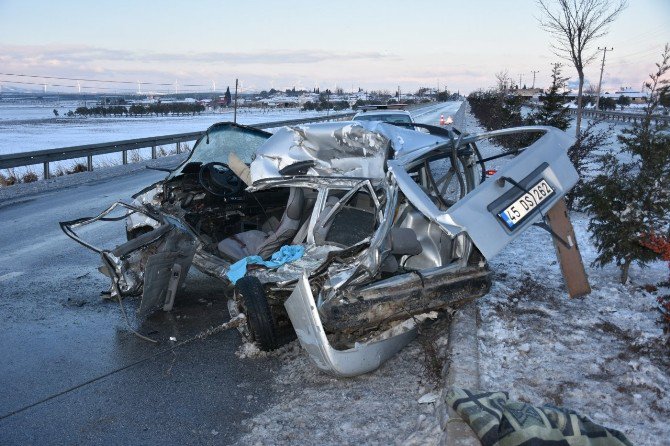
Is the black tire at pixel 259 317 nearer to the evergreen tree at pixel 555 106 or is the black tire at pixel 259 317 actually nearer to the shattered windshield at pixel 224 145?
the shattered windshield at pixel 224 145

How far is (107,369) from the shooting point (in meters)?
4.81

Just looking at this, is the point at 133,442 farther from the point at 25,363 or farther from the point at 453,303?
the point at 453,303

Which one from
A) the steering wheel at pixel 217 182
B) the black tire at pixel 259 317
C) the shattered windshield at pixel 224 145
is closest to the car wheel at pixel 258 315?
the black tire at pixel 259 317

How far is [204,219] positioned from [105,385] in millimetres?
2845

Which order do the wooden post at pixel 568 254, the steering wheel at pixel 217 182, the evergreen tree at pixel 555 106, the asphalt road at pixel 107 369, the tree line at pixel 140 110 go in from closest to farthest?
the asphalt road at pixel 107 369, the wooden post at pixel 568 254, the steering wheel at pixel 217 182, the evergreen tree at pixel 555 106, the tree line at pixel 140 110

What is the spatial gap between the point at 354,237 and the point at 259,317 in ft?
3.38

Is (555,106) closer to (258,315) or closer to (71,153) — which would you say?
(258,315)

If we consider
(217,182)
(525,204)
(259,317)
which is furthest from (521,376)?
(217,182)

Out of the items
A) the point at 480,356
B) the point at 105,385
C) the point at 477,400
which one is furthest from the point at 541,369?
the point at 105,385

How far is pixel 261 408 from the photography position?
4133 mm

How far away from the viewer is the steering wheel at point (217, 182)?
7122mm

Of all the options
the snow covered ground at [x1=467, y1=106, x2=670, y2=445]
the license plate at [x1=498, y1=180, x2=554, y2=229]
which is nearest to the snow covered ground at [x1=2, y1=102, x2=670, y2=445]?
the snow covered ground at [x1=467, y1=106, x2=670, y2=445]

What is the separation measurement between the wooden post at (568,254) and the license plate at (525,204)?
2.63ft

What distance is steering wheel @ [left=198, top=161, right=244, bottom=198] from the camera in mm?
7122
